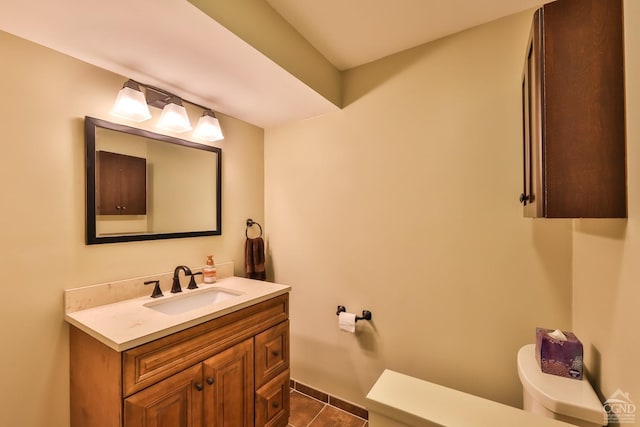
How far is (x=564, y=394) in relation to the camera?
926 millimetres

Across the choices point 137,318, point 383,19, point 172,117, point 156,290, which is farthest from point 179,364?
point 383,19

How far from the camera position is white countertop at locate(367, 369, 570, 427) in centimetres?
81

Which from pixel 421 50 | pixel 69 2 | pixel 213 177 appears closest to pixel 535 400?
pixel 421 50

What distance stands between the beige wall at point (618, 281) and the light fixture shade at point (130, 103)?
1.87 meters

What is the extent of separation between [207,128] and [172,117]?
230 millimetres

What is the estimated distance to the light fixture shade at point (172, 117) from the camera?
156 centimetres

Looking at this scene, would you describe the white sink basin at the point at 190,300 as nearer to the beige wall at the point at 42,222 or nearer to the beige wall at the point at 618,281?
the beige wall at the point at 42,222

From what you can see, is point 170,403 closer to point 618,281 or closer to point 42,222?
point 42,222

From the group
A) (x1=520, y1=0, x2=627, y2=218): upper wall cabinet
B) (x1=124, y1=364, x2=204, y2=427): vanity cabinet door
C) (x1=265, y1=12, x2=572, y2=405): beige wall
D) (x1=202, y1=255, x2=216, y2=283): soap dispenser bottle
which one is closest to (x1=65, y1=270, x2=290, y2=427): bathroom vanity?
(x1=124, y1=364, x2=204, y2=427): vanity cabinet door

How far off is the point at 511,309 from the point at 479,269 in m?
0.23

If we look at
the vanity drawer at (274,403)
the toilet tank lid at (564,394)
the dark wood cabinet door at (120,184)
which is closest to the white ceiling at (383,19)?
the dark wood cabinet door at (120,184)

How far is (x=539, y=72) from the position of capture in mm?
856

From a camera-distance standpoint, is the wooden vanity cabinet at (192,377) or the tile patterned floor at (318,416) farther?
the tile patterned floor at (318,416)

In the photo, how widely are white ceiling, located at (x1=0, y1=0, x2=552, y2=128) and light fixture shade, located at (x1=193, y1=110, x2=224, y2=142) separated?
106 millimetres
